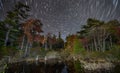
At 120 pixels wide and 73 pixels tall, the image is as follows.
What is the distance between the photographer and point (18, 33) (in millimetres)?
35812

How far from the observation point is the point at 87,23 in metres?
38.5

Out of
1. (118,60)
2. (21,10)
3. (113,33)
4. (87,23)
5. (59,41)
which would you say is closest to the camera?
(118,60)

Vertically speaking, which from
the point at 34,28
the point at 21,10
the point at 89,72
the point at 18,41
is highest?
the point at 21,10

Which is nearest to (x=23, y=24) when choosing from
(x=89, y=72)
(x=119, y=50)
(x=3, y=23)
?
(x=3, y=23)

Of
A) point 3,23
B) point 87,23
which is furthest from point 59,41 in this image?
point 3,23

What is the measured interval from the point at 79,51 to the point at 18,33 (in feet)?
57.7

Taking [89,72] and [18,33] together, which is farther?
[18,33]

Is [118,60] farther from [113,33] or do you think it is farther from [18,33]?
[18,33]

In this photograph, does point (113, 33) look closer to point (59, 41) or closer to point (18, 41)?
point (18, 41)

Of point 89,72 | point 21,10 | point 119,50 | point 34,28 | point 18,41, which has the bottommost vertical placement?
point 89,72

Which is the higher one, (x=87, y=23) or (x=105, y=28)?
(x=87, y=23)

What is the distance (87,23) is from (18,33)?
19.4 metres

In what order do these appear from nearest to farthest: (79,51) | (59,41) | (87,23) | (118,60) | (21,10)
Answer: (118,60) → (79,51) → (21,10) → (87,23) → (59,41)

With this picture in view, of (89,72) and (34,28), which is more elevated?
(34,28)
